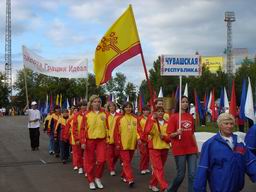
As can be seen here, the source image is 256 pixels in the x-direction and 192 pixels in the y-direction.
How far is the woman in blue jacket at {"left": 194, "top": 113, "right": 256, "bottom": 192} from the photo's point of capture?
504 centimetres

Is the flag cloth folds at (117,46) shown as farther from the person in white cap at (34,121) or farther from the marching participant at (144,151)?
the person in white cap at (34,121)

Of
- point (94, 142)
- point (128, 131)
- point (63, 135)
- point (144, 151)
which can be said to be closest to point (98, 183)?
point (94, 142)

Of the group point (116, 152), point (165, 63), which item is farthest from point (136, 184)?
point (165, 63)

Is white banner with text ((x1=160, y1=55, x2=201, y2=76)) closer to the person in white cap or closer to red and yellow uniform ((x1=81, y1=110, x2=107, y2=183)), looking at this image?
red and yellow uniform ((x1=81, y1=110, x2=107, y2=183))

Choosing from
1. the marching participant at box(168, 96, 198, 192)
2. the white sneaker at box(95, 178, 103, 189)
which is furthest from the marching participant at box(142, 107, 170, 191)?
the white sneaker at box(95, 178, 103, 189)

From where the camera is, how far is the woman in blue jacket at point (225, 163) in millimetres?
5035

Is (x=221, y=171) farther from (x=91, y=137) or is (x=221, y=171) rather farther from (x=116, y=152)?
(x=116, y=152)

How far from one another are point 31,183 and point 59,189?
107 centimetres

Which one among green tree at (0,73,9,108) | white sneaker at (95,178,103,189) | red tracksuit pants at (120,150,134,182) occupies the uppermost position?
green tree at (0,73,9,108)

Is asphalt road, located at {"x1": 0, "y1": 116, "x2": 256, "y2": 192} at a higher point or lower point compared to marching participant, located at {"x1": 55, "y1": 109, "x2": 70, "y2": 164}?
lower

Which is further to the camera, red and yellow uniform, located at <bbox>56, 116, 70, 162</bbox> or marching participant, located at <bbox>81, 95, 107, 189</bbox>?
red and yellow uniform, located at <bbox>56, 116, 70, 162</bbox>

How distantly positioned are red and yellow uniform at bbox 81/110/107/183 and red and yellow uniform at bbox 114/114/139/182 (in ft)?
1.38

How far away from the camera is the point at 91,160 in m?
9.59

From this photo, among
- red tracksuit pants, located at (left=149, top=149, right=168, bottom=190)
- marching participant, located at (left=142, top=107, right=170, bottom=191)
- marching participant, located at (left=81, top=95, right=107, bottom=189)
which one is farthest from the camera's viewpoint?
marching participant, located at (left=81, top=95, right=107, bottom=189)
